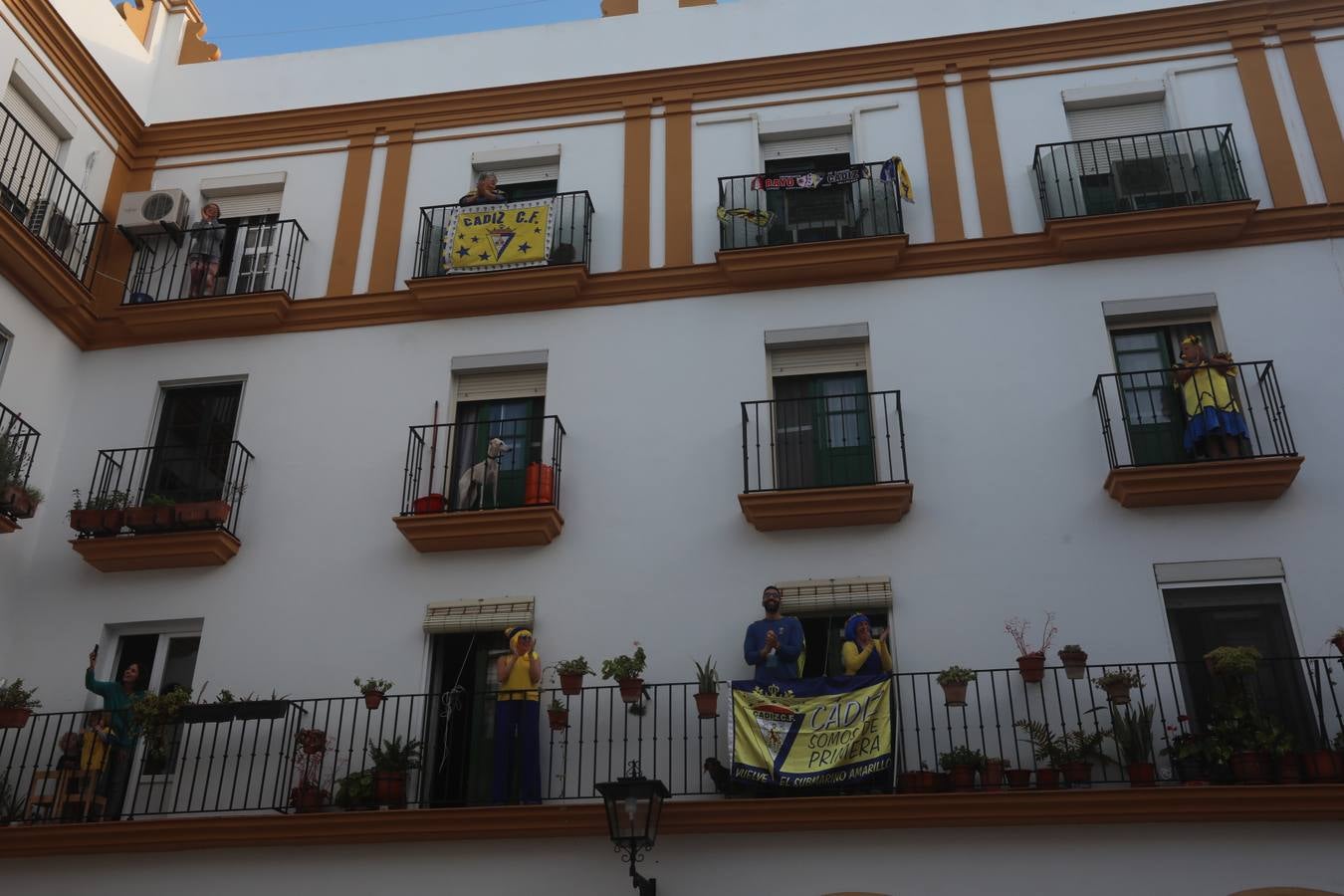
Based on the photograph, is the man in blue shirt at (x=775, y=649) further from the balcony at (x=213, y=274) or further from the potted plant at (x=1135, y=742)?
the balcony at (x=213, y=274)

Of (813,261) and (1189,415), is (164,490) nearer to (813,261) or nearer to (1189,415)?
(813,261)

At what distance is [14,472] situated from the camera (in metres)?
12.3

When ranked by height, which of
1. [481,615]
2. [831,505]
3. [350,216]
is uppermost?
[350,216]

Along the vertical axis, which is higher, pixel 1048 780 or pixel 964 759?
pixel 964 759

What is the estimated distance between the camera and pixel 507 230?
13852mm

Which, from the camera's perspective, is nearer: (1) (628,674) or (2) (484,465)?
(1) (628,674)

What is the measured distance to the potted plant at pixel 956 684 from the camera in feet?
34.3

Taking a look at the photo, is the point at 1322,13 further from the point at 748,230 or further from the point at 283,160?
the point at 283,160

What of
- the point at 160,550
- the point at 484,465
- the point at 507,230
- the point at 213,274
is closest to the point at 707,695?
the point at 484,465

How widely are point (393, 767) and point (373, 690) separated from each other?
0.70 meters

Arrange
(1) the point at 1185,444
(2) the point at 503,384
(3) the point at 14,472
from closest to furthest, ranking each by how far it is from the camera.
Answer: (1) the point at 1185,444 → (3) the point at 14,472 → (2) the point at 503,384

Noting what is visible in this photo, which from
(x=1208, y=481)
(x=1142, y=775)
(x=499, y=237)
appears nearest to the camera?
(x=1142, y=775)

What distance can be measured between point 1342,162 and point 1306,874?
7279mm

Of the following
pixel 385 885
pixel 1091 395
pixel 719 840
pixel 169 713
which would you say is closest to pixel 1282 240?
pixel 1091 395
